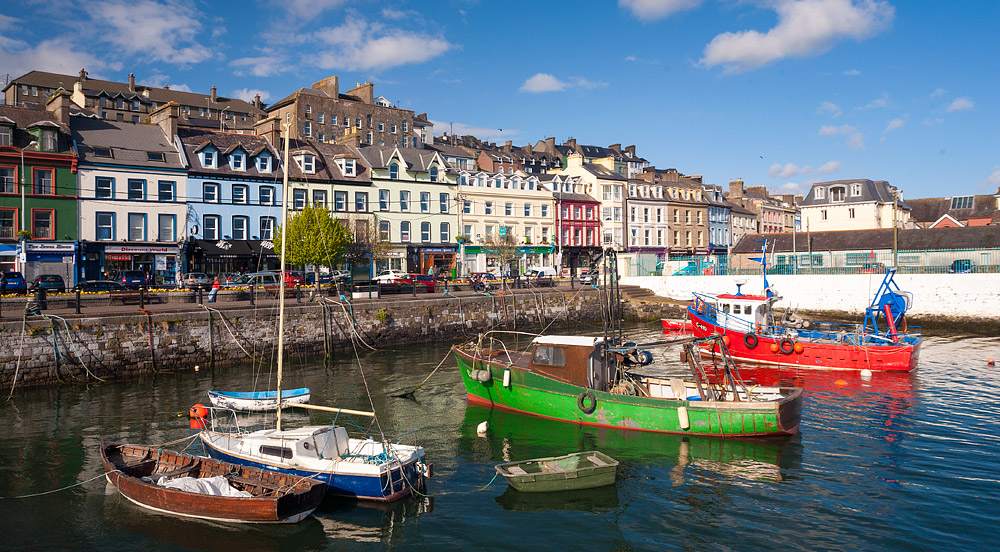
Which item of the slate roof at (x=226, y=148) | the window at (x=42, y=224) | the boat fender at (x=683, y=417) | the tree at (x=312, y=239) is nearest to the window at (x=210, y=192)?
the slate roof at (x=226, y=148)

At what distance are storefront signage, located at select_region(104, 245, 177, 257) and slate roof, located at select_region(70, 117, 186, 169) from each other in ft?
18.7

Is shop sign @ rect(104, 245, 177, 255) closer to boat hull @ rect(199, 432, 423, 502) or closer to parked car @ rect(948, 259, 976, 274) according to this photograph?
boat hull @ rect(199, 432, 423, 502)

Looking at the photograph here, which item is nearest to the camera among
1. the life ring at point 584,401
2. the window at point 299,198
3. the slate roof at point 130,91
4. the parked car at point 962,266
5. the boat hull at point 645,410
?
the boat hull at point 645,410

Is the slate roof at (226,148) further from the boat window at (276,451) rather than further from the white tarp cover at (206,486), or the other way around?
the white tarp cover at (206,486)

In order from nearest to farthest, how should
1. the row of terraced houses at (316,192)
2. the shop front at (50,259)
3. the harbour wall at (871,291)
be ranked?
the shop front at (50,259) < the harbour wall at (871,291) < the row of terraced houses at (316,192)

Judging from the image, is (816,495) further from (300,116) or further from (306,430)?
(300,116)

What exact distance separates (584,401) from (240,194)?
38.8 m

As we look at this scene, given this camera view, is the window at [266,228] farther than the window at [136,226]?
Yes

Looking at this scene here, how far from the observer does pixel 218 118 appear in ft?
293

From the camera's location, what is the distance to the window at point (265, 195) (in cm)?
5019

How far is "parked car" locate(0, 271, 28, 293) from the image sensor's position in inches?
1281

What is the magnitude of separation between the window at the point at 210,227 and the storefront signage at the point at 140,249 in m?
2.64

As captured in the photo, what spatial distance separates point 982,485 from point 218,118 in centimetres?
9353

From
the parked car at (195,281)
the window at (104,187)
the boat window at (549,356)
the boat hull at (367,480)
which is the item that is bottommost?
the boat hull at (367,480)
